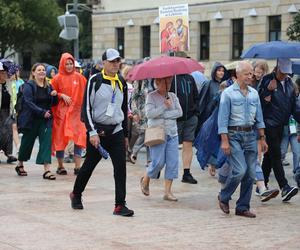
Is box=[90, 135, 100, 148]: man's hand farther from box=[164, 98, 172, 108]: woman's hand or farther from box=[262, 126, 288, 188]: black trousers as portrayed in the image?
box=[262, 126, 288, 188]: black trousers

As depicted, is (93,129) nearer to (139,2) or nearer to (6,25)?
(139,2)

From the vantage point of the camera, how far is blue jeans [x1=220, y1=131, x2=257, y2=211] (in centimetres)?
877

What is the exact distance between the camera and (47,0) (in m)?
51.0

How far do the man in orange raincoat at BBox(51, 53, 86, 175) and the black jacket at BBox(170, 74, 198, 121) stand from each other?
5.52ft

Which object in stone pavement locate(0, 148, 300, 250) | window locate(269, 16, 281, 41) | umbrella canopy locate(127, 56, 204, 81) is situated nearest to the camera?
stone pavement locate(0, 148, 300, 250)

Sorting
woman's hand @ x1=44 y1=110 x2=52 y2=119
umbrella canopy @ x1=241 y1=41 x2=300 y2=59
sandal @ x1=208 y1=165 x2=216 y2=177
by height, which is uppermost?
umbrella canopy @ x1=241 y1=41 x2=300 y2=59

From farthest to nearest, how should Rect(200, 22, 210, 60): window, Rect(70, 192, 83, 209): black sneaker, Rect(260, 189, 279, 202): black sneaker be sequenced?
Rect(200, 22, 210, 60): window → Rect(260, 189, 279, 202): black sneaker → Rect(70, 192, 83, 209): black sneaker

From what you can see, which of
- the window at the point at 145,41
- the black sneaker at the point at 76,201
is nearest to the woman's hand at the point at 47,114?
the black sneaker at the point at 76,201

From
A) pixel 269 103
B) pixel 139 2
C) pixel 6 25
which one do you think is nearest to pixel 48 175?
pixel 269 103

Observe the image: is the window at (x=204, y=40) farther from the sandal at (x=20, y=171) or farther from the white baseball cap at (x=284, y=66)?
the white baseball cap at (x=284, y=66)

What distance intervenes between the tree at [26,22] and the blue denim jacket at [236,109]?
40.9m

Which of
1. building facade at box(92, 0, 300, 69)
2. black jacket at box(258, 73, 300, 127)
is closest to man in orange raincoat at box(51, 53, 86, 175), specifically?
black jacket at box(258, 73, 300, 127)

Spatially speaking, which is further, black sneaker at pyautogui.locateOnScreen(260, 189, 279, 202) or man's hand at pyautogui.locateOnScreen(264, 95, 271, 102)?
man's hand at pyautogui.locateOnScreen(264, 95, 271, 102)

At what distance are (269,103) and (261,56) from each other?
26.4 inches
